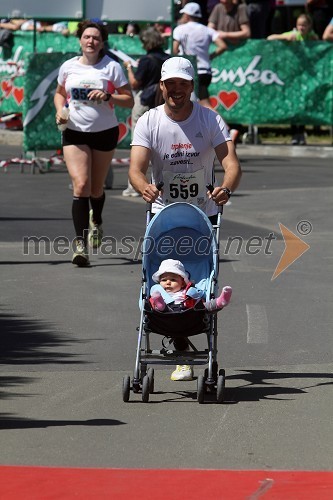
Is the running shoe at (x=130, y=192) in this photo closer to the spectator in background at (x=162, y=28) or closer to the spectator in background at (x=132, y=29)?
the spectator in background at (x=162, y=28)

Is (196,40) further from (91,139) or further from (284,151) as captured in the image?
(91,139)

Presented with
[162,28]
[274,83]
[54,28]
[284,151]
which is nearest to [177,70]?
[284,151]

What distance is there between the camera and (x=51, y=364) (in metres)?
8.75

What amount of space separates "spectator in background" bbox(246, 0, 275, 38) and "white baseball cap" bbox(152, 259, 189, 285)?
18.9 metres

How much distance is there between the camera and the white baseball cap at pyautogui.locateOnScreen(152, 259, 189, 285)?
793 cm

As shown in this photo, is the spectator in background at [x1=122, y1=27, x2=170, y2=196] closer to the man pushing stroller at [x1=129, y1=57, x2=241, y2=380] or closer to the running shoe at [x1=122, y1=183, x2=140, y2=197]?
the running shoe at [x1=122, y1=183, x2=140, y2=197]

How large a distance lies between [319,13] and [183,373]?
2073 cm

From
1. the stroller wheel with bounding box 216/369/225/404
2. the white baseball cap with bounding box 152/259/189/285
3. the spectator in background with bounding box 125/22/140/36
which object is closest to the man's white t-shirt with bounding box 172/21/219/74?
the spectator in background with bounding box 125/22/140/36

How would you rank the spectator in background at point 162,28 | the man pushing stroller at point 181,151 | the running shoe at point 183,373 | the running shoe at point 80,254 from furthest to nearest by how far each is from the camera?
the spectator in background at point 162,28
the running shoe at point 80,254
the man pushing stroller at point 181,151
the running shoe at point 183,373

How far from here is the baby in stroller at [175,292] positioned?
780 cm

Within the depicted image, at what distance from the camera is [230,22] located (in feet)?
80.5

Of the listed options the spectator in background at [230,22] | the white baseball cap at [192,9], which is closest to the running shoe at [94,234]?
the white baseball cap at [192,9]

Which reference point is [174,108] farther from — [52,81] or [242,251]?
[52,81]

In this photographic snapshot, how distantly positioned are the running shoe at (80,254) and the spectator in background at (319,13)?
53.9 ft
